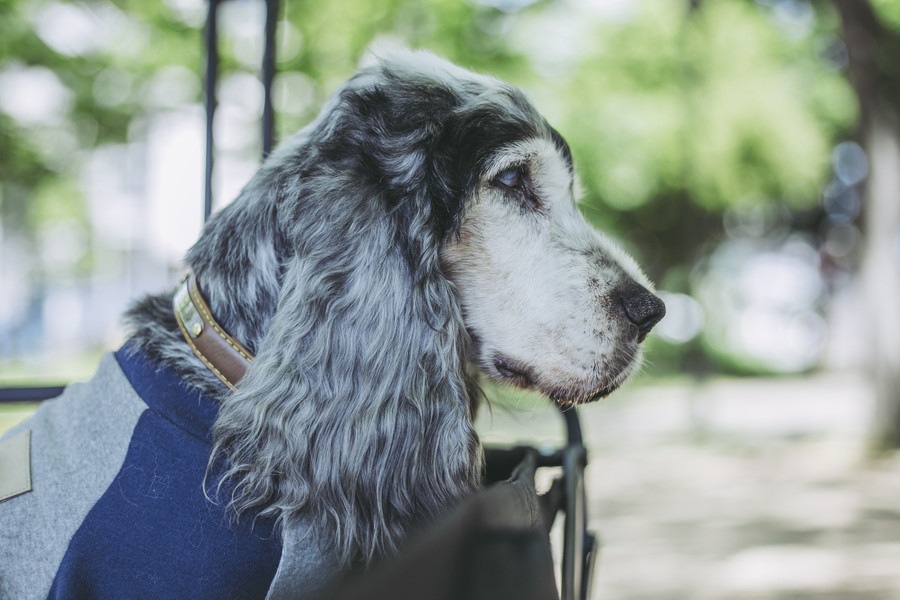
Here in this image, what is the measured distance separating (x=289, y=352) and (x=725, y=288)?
2297cm

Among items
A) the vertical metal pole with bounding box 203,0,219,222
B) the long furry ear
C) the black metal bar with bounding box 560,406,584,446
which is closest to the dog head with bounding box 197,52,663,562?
the long furry ear

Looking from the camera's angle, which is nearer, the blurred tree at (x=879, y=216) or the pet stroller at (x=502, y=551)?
the pet stroller at (x=502, y=551)

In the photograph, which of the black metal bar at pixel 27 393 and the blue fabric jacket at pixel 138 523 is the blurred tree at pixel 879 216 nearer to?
the black metal bar at pixel 27 393

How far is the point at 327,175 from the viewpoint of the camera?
1640 millimetres

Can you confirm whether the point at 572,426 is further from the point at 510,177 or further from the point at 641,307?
the point at 510,177

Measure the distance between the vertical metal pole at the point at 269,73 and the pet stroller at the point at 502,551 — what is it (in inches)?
45.5

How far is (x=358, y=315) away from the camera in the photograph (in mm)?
1546

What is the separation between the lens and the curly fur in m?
1.45

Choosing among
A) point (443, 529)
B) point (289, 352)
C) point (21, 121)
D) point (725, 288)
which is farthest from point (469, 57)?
point (725, 288)

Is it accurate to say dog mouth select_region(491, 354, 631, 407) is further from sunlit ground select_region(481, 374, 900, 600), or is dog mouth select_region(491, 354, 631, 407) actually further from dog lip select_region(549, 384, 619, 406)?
sunlit ground select_region(481, 374, 900, 600)

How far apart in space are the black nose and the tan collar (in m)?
0.82

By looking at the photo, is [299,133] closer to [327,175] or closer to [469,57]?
[327,175]

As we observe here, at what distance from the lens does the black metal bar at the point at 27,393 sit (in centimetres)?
211

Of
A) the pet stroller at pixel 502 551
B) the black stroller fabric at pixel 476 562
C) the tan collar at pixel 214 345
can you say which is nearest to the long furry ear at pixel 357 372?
the tan collar at pixel 214 345
